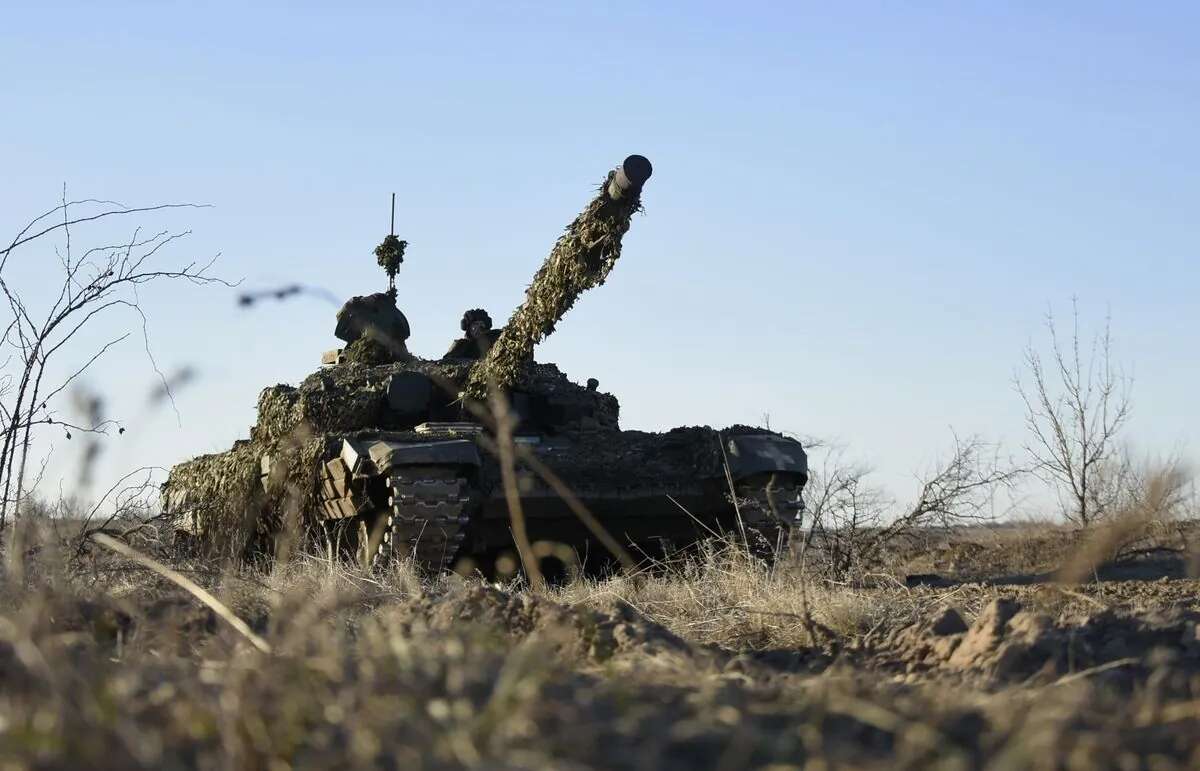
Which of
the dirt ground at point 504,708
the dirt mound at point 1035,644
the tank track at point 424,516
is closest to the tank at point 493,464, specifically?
the tank track at point 424,516

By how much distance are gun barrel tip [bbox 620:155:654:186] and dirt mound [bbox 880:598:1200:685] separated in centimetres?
463

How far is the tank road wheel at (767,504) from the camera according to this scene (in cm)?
1065

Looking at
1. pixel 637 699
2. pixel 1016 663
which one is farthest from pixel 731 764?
pixel 1016 663

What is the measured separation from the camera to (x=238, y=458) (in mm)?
11977

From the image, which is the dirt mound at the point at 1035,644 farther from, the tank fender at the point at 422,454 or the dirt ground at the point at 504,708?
the tank fender at the point at 422,454

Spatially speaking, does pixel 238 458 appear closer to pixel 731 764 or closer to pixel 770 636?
pixel 770 636

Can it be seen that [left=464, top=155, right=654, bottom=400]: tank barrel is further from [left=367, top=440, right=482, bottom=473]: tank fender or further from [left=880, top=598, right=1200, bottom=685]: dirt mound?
[left=880, top=598, right=1200, bottom=685]: dirt mound

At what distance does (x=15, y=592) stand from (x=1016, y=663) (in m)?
2.71

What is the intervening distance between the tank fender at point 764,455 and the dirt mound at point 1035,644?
5363mm

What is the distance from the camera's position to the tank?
991cm

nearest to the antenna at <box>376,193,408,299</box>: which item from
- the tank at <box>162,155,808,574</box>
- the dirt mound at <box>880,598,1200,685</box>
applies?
the tank at <box>162,155,808,574</box>

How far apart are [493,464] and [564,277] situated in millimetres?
1463

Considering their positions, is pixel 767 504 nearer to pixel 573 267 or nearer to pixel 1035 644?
pixel 573 267

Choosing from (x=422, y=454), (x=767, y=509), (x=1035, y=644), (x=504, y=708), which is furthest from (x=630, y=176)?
(x=504, y=708)
